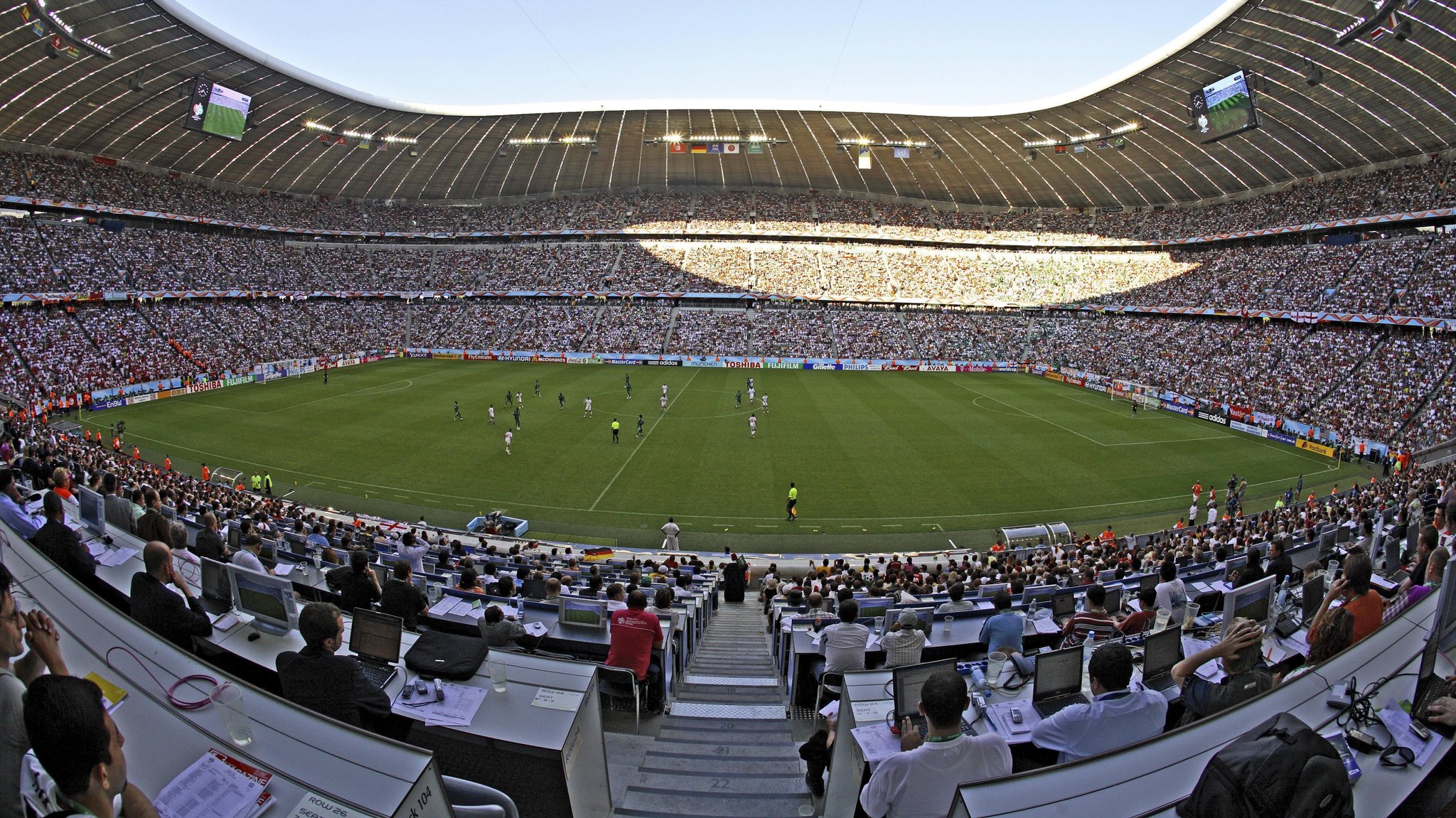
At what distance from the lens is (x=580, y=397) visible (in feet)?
143

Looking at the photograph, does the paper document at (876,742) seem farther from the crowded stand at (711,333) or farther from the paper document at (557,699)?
the crowded stand at (711,333)

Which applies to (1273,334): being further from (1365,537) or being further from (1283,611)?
(1283,611)

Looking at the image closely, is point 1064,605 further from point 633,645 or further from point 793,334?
point 793,334

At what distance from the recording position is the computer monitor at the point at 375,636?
5090 millimetres

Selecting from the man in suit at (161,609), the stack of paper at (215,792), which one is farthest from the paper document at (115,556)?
the stack of paper at (215,792)

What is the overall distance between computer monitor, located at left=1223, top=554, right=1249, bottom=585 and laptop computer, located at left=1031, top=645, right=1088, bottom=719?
6339 mm

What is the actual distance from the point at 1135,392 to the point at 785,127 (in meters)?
38.3

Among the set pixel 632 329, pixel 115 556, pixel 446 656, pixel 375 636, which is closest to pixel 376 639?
pixel 375 636

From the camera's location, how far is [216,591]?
19.8 feet

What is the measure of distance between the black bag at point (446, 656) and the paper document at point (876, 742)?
2.72 m

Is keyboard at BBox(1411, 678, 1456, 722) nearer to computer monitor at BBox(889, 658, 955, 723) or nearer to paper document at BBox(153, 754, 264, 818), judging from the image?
computer monitor at BBox(889, 658, 955, 723)

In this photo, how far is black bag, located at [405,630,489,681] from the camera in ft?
15.9

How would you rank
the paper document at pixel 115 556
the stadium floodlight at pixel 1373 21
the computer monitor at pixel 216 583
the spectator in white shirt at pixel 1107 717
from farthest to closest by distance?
1. the stadium floodlight at pixel 1373 21
2. the paper document at pixel 115 556
3. the computer monitor at pixel 216 583
4. the spectator in white shirt at pixel 1107 717

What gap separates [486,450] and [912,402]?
85.3 feet
